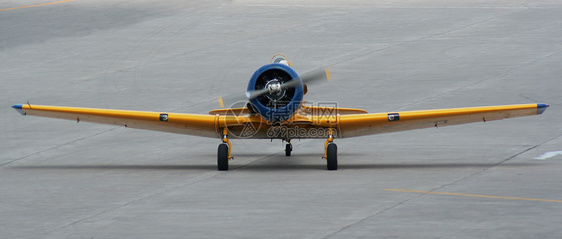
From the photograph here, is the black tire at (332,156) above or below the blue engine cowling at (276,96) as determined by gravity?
below

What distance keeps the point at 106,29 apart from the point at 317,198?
29.1 meters

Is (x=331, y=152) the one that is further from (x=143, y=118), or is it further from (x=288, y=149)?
(x=143, y=118)

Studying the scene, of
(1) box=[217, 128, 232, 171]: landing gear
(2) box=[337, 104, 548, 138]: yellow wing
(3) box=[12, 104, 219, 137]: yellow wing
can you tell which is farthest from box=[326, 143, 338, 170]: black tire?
(3) box=[12, 104, 219, 137]: yellow wing

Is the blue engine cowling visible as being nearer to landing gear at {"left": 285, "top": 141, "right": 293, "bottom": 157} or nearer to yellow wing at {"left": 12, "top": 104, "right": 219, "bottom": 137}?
yellow wing at {"left": 12, "top": 104, "right": 219, "bottom": 137}

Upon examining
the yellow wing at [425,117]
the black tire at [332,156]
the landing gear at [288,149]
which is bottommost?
the black tire at [332,156]

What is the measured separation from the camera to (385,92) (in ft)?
98.3

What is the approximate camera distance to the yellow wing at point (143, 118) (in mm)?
18359

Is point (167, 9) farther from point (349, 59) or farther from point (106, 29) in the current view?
point (349, 59)

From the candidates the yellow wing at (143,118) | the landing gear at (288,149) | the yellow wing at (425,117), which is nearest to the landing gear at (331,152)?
the yellow wing at (425,117)

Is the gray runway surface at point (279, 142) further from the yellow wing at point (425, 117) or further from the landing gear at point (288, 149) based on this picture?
the yellow wing at point (425, 117)

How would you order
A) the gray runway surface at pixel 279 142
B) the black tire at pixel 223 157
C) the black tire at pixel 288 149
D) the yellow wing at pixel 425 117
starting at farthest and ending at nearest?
the black tire at pixel 288 149 < the black tire at pixel 223 157 < the yellow wing at pixel 425 117 < the gray runway surface at pixel 279 142

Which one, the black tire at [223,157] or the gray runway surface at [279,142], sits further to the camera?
the black tire at [223,157]

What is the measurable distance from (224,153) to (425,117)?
417 centimetres

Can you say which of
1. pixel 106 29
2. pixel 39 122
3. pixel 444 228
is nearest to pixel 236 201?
pixel 444 228
